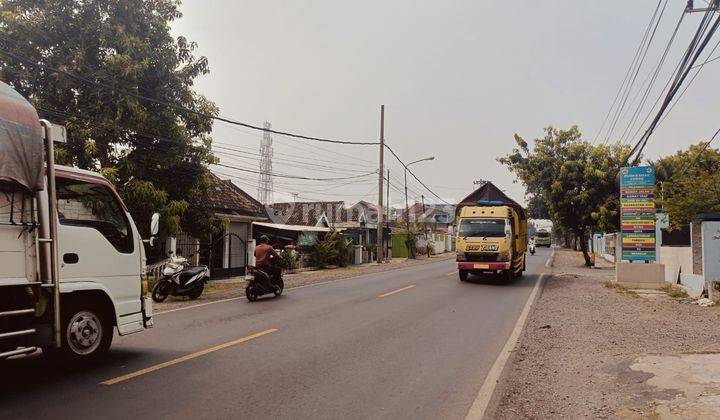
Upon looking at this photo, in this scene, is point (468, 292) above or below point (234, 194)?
below

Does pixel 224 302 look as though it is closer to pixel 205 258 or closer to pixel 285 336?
pixel 285 336

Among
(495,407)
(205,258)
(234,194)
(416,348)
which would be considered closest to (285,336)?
(416,348)

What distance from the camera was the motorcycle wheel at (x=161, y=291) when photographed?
12828mm

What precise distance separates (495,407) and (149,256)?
1710cm

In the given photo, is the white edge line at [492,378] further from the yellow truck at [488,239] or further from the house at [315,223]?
the house at [315,223]

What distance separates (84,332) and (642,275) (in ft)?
57.3

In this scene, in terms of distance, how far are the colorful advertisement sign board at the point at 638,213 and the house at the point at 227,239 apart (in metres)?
14.8

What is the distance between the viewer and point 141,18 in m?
16.0

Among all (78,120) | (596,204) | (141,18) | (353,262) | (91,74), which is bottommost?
(353,262)

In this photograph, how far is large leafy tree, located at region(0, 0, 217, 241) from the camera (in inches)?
572

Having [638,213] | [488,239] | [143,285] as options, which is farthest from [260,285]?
[638,213]

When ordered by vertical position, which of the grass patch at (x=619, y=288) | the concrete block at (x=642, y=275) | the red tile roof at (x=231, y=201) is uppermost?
the red tile roof at (x=231, y=201)

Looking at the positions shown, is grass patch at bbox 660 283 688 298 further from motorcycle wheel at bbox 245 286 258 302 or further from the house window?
the house window

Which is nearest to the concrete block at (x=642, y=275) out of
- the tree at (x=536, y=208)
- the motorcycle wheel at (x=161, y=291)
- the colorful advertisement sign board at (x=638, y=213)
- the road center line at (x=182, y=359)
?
the colorful advertisement sign board at (x=638, y=213)
